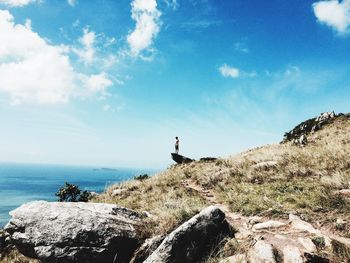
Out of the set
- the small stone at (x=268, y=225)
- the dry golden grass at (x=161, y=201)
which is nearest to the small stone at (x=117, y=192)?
the dry golden grass at (x=161, y=201)

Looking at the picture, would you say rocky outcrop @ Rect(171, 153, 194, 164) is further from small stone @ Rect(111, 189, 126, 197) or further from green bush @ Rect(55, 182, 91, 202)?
small stone @ Rect(111, 189, 126, 197)

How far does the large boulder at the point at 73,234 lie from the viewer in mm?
8242

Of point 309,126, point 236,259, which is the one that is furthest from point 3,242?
point 309,126

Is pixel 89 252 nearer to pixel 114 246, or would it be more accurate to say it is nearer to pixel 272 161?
pixel 114 246

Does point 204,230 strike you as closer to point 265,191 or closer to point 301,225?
point 301,225

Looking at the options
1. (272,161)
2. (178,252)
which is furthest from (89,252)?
(272,161)

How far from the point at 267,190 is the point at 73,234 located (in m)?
7.88

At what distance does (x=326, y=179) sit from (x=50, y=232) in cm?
1034

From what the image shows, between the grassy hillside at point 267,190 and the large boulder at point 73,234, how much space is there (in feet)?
2.85

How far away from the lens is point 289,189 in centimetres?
1201

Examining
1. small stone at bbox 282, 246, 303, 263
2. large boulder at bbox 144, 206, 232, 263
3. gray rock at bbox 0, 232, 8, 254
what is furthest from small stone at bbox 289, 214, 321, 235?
gray rock at bbox 0, 232, 8, 254

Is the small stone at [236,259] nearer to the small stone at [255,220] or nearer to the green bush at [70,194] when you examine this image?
the small stone at [255,220]

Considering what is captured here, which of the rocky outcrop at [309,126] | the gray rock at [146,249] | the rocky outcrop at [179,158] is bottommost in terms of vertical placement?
the gray rock at [146,249]

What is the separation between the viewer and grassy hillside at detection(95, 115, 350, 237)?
9.05 m
